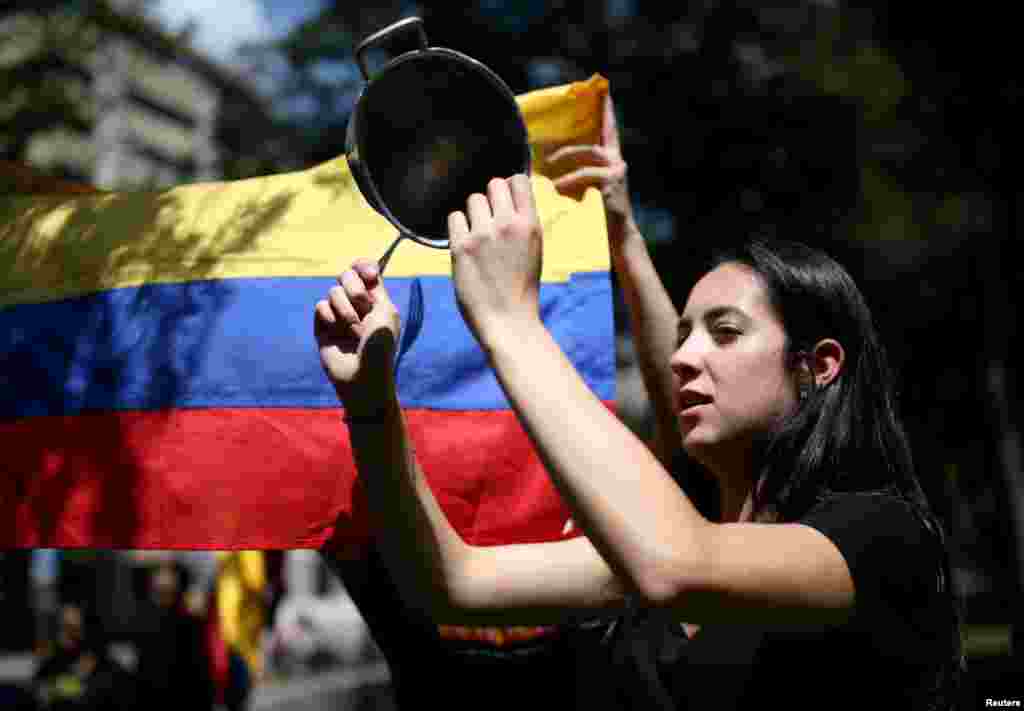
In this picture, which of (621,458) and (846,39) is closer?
(621,458)

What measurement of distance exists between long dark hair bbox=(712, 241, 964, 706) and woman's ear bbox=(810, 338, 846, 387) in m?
0.01

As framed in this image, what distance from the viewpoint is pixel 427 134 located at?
2.31 metres

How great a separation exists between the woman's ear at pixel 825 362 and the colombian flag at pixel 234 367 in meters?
1.11

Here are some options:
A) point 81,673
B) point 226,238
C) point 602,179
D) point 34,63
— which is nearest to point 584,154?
point 602,179

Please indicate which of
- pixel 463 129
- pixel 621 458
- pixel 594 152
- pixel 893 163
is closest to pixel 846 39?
pixel 893 163

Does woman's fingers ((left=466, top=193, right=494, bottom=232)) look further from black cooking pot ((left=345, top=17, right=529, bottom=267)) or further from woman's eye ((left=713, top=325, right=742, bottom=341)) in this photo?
woman's eye ((left=713, top=325, right=742, bottom=341))

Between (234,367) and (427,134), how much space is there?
3.56ft

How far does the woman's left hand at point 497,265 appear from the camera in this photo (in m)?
1.70

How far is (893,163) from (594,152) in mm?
11507

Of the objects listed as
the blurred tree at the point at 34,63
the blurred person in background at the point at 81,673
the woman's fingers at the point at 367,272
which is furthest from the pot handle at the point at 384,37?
the blurred person in background at the point at 81,673

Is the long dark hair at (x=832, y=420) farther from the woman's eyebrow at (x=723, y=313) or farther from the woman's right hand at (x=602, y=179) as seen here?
the woman's right hand at (x=602, y=179)

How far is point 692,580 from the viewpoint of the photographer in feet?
5.07

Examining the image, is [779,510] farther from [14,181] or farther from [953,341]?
[953,341]

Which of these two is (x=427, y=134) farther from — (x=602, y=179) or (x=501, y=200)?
(x=602, y=179)
